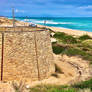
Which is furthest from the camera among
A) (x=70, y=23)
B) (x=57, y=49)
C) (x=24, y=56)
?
(x=70, y=23)

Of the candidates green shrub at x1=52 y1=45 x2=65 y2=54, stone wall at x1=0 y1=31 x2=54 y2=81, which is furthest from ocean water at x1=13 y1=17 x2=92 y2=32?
stone wall at x1=0 y1=31 x2=54 y2=81

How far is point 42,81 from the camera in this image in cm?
1364

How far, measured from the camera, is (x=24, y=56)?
1323cm

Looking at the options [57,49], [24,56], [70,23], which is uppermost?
[70,23]

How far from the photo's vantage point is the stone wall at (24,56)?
12.9 m

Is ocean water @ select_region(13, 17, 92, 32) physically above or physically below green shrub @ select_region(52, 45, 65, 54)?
above

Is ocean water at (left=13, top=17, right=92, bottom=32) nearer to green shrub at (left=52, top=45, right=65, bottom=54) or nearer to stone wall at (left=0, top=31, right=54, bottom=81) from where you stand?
green shrub at (left=52, top=45, right=65, bottom=54)

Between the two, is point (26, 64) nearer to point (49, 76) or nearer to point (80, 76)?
point (49, 76)

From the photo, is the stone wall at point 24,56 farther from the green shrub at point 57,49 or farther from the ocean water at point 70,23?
the ocean water at point 70,23

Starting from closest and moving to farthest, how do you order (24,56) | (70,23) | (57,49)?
(24,56)
(57,49)
(70,23)

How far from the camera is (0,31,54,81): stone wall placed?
42.4 feet

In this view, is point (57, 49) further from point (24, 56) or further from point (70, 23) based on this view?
point (70, 23)

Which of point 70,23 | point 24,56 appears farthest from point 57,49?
point 70,23

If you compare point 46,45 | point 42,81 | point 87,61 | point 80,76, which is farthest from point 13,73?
point 87,61
